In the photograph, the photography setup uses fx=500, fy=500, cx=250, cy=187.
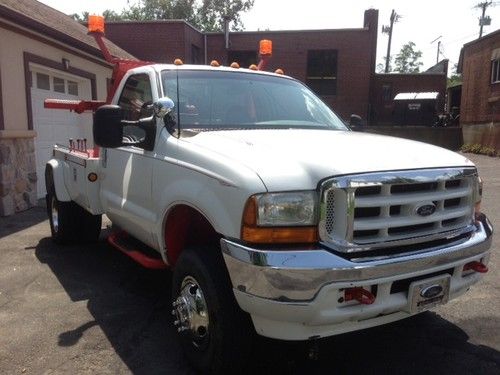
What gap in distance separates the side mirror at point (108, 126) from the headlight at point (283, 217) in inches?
54.2

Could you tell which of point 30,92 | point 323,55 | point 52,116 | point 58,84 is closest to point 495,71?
point 323,55

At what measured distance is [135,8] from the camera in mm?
47406

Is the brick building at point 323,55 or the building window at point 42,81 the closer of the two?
the building window at point 42,81

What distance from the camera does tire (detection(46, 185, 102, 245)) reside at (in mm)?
6051

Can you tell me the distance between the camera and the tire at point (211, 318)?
9.32ft

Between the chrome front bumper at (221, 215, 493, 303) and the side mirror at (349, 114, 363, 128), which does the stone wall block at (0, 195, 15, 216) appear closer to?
the side mirror at (349, 114, 363, 128)

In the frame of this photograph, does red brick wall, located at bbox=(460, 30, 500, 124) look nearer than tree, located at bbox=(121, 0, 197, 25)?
Yes

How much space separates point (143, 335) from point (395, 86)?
26.8 metres

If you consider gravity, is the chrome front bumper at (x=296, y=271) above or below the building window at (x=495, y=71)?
below

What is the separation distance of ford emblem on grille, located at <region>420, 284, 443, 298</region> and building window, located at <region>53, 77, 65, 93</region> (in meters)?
9.73

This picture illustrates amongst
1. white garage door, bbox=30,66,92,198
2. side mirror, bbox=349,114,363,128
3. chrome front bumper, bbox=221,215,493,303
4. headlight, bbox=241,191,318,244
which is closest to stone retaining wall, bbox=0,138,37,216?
white garage door, bbox=30,66,92,198

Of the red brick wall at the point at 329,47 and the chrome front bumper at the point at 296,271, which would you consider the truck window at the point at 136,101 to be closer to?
the chrome front bumper at the point at 296,271

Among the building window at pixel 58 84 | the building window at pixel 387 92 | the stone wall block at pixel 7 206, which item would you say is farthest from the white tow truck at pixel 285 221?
the building window at pixel 387 92

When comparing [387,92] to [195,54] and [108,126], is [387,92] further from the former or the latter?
[108,126]
